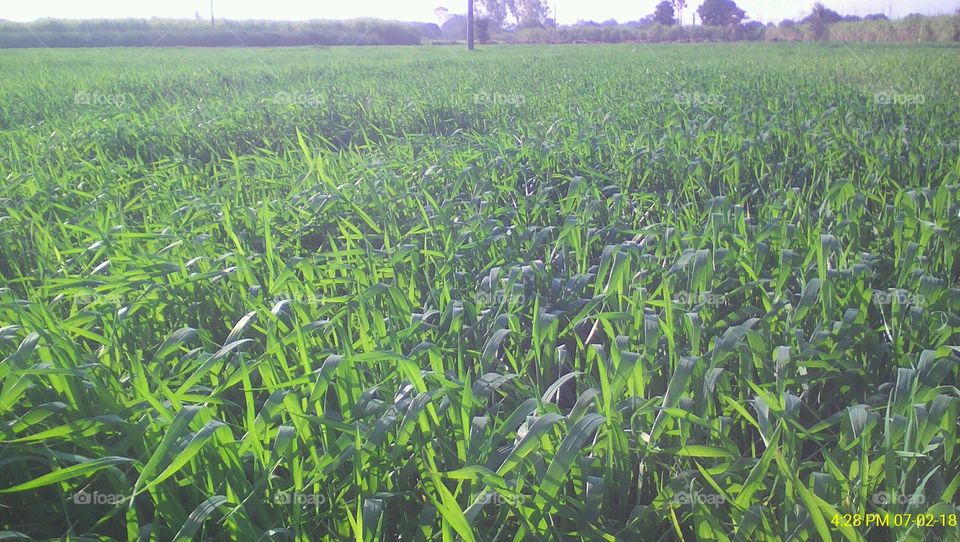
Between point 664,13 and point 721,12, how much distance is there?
6.95m

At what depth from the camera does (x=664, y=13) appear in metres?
73.1

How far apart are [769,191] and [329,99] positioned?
5.43 meters

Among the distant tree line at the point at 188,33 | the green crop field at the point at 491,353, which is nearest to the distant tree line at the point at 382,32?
the distant tree line at the point at 188,33

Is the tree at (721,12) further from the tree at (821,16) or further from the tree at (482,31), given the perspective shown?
the tree at (482,31)

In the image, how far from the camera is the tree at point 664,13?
7238 cm

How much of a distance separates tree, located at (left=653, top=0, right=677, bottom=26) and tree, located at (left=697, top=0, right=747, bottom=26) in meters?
3.60

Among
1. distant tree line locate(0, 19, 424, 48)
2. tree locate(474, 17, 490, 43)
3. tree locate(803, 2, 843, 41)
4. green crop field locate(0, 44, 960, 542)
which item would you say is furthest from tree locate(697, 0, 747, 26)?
green crop field locate(0, 44, 960, 542)

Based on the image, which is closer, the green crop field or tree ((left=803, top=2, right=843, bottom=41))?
the green crop field

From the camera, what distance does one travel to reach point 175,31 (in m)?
39.9

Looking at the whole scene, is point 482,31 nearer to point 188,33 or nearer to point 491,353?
point 188,33

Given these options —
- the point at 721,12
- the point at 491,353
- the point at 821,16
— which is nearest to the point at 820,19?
the point at 821,16

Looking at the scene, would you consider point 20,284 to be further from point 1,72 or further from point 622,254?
point 1,72

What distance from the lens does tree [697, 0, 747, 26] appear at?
66.9 metres

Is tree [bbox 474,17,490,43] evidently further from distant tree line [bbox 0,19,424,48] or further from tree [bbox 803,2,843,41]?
tree [bbox 803,2,843,41]
